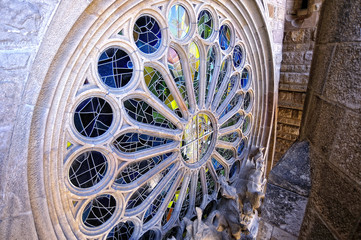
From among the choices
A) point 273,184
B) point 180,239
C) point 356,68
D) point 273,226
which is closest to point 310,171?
point 273,184

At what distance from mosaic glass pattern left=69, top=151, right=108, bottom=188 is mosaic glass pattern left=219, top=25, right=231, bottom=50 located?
2.46 m

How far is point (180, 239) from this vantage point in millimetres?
3527

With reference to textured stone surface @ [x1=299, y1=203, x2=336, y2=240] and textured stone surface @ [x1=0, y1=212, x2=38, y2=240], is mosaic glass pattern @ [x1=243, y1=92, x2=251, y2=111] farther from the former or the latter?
textured stone surface @ [x1=0, y1=212, x2=38, y2=240]

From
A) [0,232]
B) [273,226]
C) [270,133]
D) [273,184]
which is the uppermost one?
[273,184]

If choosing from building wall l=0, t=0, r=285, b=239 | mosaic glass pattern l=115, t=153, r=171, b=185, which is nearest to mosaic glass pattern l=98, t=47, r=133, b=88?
building wall l=0, t=0, r=285, b=239

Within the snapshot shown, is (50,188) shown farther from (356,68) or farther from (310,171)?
(356,68)

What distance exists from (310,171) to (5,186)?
200cm

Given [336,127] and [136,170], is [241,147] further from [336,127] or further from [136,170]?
[336,127]

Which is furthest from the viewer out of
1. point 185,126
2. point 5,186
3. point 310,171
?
point 185,126

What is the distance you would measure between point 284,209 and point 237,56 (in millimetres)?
3186

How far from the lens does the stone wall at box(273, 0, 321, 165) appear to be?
4.54m

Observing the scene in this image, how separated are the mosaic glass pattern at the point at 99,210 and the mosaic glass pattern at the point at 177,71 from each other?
5.29 feet

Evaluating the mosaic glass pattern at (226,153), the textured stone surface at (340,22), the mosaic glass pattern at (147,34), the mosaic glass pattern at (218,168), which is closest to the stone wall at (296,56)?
the mosaic glass pattern at (226,153)

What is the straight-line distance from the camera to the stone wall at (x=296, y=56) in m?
4.54
